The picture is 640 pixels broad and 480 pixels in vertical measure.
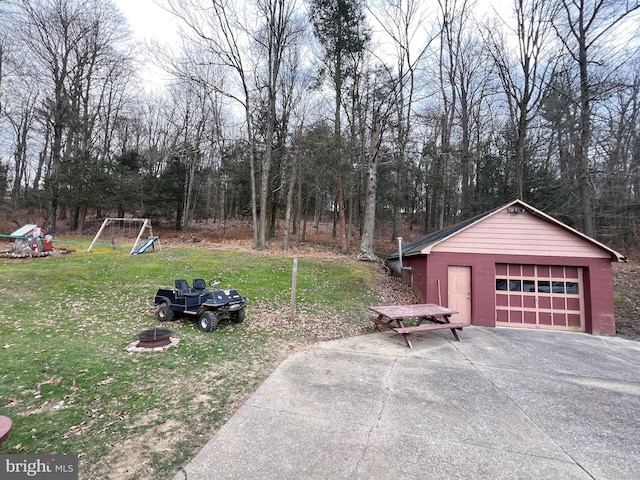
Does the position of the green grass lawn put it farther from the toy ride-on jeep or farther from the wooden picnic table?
the wooden picnic table

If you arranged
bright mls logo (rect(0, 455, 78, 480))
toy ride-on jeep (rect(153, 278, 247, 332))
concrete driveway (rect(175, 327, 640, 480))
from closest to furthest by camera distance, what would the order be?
bright mls logo (rect(0, 455, 78, 480)) → concrete driveway (rect(175, 327, 640, 480)) → toy ride-on jeep (rect(153, 278, 247, 332))

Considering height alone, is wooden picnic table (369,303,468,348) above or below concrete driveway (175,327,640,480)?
above

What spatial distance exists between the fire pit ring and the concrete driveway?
2.33 m

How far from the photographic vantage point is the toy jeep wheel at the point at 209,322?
6.53 metres

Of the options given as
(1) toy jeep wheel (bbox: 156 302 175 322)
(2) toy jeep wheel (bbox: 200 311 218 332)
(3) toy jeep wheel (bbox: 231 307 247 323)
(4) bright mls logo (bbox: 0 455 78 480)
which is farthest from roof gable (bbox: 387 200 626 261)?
(4) bright mls logo (bbox: 0 455 78 480)

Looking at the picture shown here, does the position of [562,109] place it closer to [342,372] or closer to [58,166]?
[342,372]

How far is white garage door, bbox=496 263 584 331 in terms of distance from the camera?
9.74m

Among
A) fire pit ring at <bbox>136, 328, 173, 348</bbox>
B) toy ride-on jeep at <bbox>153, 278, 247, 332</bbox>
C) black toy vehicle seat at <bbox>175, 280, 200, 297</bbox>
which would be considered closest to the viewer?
fire pit ring at <bbox>136, 328, 173, 348</bbox>

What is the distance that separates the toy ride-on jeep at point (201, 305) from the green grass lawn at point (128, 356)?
25 cm

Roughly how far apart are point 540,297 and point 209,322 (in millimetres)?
10337

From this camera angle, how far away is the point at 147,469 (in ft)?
8.71

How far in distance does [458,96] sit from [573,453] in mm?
23059

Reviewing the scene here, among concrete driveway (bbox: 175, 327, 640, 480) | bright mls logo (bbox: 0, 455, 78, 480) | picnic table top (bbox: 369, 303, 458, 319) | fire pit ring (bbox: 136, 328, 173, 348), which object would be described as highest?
picnic table top (bbox: 369, 303, 458, 319)

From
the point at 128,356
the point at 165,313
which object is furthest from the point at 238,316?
the point at 128,356
